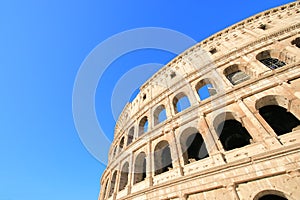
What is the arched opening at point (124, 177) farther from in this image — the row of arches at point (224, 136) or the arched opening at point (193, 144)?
the arched opening at point (193, 144)

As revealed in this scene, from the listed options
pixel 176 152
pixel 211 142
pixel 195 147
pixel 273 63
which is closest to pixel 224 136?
pixel 195 147

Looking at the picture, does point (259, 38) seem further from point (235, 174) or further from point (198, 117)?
point (235, 174)

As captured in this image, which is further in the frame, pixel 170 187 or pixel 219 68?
pixel 219 68

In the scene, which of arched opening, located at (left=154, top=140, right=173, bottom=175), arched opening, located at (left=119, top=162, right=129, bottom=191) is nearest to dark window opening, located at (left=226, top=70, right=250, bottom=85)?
arched opening, located at (left=154, top=140, right=173, bottom=175)

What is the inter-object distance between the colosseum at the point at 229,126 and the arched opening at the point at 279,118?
0.13 feet

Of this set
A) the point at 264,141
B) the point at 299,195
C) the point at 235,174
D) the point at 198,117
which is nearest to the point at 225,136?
the point at 198,117

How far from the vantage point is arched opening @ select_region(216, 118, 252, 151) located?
30.2ft

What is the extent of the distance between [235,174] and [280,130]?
4566mm

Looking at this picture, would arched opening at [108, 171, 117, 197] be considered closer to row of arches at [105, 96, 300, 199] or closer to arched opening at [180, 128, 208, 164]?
row of arches at [105, 96, 300, 199]

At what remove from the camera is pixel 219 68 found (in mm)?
10898

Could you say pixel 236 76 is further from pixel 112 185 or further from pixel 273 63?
pixel 112 185

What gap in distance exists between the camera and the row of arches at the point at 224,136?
26.5 ft

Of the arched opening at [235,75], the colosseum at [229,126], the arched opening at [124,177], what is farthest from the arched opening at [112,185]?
the arched opening at [235,75]

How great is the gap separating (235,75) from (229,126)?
4040 mm
